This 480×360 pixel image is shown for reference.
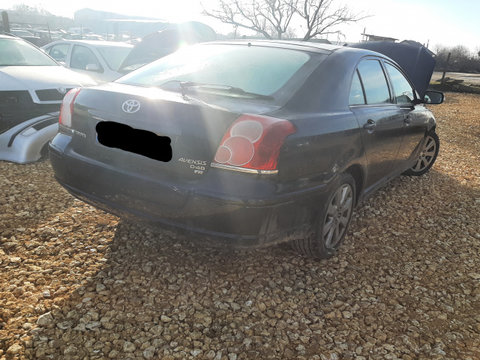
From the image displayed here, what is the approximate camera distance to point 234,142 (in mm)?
2168

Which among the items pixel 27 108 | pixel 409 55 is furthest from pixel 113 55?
pixel 409 55

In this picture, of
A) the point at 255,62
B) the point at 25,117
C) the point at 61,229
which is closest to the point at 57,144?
the point at 61,229

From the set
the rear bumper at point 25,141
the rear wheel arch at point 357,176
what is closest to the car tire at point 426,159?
the rear wheel arch at point 357,176

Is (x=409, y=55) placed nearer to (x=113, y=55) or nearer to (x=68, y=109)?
(x=113, y=55)

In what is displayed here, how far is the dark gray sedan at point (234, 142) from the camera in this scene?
219 centimetres

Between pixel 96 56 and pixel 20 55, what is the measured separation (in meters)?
1.69

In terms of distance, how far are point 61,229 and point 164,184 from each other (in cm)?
151

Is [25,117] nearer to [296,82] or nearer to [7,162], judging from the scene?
[7,162]

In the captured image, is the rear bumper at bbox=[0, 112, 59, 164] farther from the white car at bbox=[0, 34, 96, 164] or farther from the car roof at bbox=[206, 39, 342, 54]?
the car roof at bbox=[206, 39, 342, 54]

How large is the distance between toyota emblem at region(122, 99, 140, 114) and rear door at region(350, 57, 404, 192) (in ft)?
5.19

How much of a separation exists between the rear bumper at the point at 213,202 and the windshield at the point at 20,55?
429 centimetres

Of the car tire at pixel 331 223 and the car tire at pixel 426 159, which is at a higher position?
the car tire at pixel 331 223

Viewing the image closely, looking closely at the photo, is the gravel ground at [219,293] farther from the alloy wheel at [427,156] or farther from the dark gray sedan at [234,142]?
the alloy wheel at [427,156]

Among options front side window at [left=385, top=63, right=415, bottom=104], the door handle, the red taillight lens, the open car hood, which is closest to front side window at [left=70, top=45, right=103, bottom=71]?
front side window at [left=385, top=63, right=415, bottom=104]
